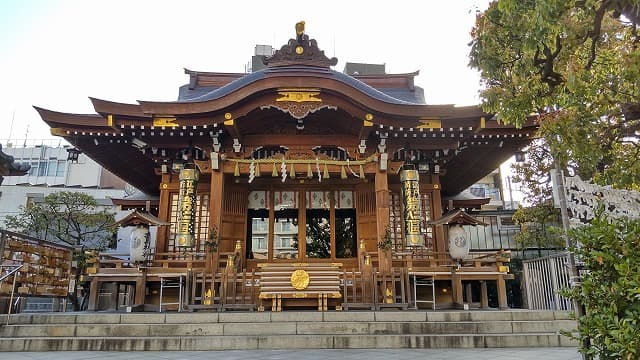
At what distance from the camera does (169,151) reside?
10898mm

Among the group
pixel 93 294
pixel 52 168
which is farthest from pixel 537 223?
pixel 52 168

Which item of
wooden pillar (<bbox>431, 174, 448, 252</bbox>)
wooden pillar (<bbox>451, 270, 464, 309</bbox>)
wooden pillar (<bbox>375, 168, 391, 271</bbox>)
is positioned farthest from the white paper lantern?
wooden pillar (<bbox>431, 174, 448, 252</bbox>)

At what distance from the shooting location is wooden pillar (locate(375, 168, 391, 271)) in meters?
9.52

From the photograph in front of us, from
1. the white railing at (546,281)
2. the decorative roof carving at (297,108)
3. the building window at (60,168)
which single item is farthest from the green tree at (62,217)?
the white railing at (546,281)

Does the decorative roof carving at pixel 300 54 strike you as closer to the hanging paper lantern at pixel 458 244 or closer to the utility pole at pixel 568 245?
the hanging paper lantern at pixel 458 244

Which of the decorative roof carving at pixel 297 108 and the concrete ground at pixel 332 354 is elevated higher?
the decorative roof carving at pixel 297 108

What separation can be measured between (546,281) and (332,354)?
18.5 feet

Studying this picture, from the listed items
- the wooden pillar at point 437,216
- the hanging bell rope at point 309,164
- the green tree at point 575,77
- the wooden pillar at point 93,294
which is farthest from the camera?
the wooden pillar at point 437,216

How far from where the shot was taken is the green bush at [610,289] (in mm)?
2949

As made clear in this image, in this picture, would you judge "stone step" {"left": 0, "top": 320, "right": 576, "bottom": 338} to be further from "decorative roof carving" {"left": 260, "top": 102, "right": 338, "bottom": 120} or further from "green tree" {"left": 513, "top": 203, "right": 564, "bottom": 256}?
"green tree" {"left": 513, "top": 203, "right": 564, "bottom": 256}

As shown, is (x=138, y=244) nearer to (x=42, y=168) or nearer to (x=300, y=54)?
(x=300, y=54)

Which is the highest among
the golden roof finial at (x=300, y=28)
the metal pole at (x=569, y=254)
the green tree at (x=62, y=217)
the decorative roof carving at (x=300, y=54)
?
the golden roof finial at (x=300, y=28)

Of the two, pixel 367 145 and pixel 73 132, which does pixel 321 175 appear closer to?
pixel 367 145

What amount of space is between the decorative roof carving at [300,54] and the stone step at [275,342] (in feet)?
20.8
